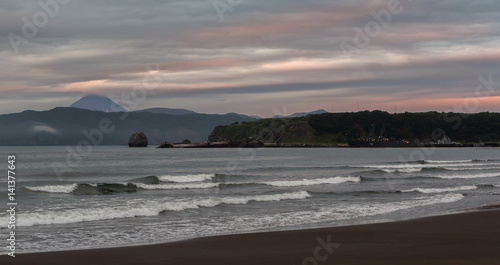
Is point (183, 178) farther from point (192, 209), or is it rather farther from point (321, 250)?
point (321, 250)

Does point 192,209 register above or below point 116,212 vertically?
below

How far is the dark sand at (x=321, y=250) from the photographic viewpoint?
49.2 ft

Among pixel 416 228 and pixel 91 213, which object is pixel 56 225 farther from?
pixel 416 228

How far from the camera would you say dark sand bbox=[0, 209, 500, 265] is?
15.0 m

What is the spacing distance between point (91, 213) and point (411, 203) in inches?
695

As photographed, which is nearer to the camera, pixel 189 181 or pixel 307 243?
pixel 307 243

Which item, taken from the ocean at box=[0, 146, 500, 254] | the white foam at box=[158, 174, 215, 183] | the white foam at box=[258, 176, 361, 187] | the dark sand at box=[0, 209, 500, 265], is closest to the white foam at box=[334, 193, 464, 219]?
the ocean at box=[0, 146, 500, 254]

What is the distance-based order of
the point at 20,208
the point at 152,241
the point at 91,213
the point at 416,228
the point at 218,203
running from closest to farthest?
the point at 152,241 → the point at 416,228 → the point at 91,213 → the point at 20,208 → the point at 218,203

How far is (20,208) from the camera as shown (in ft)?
94.0

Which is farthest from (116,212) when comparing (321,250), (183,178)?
(183,178)

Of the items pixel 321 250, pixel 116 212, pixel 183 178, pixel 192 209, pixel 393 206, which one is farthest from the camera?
pixel 183 178

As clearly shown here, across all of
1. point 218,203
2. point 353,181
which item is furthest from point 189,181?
point 218,203

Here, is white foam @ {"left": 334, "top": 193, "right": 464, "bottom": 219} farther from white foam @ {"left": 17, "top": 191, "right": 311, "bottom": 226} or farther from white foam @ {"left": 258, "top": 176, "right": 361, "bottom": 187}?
white foam @ {"left": 258, "top": 176, "right": 361, "bottom": 187}

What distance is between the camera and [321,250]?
16.5 m
